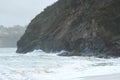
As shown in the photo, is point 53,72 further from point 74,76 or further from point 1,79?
point 1,79

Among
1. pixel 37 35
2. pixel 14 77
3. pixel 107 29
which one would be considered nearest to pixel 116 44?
pixel 107 29

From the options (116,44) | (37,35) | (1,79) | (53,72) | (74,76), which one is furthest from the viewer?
(37,35)

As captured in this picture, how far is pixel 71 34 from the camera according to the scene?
6369 centimetres

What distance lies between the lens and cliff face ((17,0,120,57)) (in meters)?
51.1

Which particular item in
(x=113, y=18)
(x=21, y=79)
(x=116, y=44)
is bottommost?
(x=21, y=79)

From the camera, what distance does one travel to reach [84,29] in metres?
57.7

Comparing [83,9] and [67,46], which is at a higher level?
[83,9]

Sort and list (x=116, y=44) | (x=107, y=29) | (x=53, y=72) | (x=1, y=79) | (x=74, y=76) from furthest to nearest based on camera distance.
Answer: (x=107, y=29) → (x=116, y=44) → (x=53, y=72) → (x=74, y=76) → (x=1, y=79)

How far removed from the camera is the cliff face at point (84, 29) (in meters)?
51.1

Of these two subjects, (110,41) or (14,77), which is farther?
(110,41)

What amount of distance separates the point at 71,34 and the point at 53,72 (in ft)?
129

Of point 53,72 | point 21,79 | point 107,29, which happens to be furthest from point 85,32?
point 21,79

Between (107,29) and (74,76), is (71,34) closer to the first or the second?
(107,29)

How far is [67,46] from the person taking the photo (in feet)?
213
